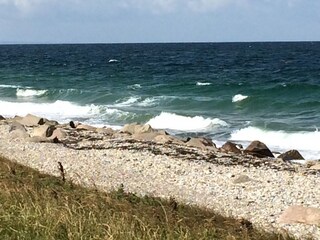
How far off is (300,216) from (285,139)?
14.4 m

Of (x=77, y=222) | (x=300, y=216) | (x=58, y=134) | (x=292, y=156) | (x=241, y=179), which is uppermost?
(x=77, y=222)

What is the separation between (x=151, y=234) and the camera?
6.55 m

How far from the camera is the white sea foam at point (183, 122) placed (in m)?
29.8

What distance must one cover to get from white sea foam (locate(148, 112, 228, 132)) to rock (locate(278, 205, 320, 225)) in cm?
1716

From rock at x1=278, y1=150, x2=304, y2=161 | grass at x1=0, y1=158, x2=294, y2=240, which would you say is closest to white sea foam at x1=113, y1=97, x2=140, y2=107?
rock at x1=278, y1=150, x2=304, y2=161

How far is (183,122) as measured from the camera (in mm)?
31391

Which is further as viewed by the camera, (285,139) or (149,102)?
(149,102)

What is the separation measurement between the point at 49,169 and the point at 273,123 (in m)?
15.4

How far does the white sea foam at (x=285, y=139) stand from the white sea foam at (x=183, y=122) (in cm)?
231

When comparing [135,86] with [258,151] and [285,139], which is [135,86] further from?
[258,151]

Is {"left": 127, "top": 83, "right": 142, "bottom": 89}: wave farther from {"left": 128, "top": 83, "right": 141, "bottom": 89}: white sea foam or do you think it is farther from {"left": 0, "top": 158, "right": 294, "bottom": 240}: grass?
{"left": 0, "top": 158, "right": 294, "bottom": 240}: grass

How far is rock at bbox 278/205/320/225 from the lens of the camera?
37.4ft

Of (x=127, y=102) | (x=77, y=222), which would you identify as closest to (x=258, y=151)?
(x=77, y=222)

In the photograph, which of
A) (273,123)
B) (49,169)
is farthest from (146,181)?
(273,123)
